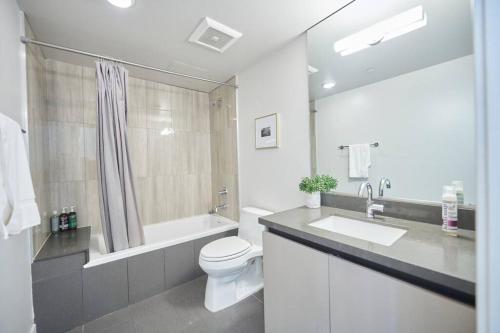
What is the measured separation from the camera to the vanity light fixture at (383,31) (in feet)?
3.78

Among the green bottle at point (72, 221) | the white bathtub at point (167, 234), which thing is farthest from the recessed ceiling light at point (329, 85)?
the green bottle at point (72, 221)

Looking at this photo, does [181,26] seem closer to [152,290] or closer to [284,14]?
[284,14]

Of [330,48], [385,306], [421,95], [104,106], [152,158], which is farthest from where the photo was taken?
[152,158]

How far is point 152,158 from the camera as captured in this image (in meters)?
2.58

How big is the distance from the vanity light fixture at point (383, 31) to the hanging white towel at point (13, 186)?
79.5 inches

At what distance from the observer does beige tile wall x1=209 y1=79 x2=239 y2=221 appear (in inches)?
102

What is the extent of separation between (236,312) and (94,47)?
2693 millimetres

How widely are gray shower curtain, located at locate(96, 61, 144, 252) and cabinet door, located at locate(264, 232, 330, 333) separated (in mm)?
1344

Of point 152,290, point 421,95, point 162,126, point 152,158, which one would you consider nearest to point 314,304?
point 421,95

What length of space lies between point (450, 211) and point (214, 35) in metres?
1.97

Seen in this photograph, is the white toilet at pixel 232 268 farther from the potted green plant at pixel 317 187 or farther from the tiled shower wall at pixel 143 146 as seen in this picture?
the tiled shower wall at pixel 143 146

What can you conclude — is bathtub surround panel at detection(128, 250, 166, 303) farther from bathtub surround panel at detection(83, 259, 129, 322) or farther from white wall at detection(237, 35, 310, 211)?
white wall at detection(237, 35, 310, 211)

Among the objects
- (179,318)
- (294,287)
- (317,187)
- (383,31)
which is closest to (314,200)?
(317,187)

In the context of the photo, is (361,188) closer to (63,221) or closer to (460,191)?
(460,191)
